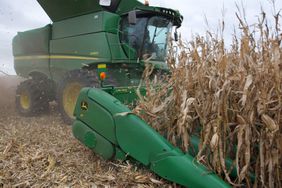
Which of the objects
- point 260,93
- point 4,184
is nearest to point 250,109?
point 260,93

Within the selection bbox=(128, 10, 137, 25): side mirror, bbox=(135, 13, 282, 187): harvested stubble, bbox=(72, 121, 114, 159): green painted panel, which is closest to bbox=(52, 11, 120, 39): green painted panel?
bbox=(128, 10, 137, 25): side mirror

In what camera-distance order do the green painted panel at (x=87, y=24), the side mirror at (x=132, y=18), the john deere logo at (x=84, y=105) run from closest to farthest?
the john deere logo at (x=84, y=105), the side mirror at (x=132, y=18), the green painted panel at (x=87, y=24)

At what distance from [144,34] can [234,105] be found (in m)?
3.14

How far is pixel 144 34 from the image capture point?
190 inches

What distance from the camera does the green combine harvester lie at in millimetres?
2109

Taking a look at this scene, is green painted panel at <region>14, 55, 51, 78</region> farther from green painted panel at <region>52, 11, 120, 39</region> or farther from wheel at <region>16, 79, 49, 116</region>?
green painted panel at <region>52, 11, 120, 39</region>

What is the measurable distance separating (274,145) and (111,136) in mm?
1049

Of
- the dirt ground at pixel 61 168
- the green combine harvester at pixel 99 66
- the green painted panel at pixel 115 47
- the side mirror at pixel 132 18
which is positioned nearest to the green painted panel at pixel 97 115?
the green combine harvester at pixel 99 66

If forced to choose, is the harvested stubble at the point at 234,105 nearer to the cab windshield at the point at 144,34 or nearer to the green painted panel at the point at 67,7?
the cab windshield at the point at 144,34

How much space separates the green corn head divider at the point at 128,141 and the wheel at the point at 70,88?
5.81 feet

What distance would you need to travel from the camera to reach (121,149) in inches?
84.1

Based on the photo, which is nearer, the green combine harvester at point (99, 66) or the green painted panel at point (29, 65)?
the green combine harvester at point (99, 66)

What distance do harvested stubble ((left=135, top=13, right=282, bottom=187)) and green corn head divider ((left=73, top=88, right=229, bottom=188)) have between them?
0.11 meters

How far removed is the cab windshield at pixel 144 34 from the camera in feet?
15.8
